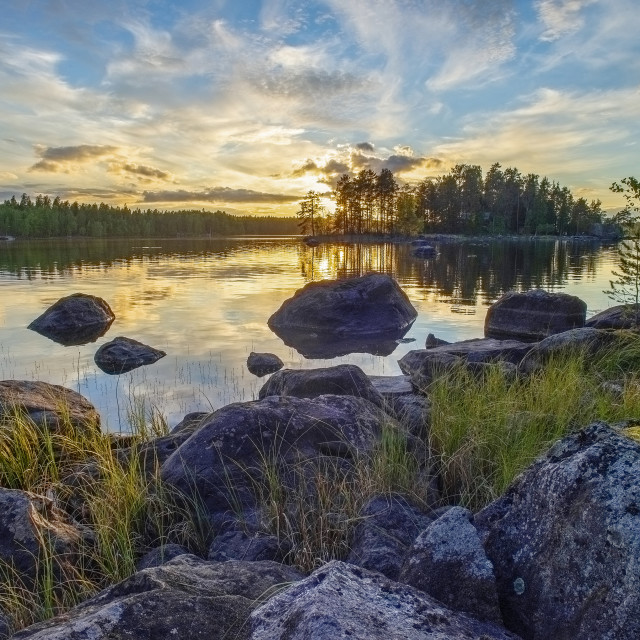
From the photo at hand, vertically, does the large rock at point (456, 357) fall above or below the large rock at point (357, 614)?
below

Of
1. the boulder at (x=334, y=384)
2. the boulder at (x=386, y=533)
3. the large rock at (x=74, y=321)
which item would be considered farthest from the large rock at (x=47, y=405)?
the large rock at (x=74, y=321)

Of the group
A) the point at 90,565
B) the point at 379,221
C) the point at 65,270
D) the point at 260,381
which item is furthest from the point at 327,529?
the point at 379,221

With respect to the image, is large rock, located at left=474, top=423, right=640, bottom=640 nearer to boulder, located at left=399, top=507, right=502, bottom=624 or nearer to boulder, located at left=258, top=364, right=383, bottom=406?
boulder, located at left=399, top=507, right=502, bottom=624

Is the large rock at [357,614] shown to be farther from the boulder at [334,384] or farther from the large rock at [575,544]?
the boulder at [334,384]

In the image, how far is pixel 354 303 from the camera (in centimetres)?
2072

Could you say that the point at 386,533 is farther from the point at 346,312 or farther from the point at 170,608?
the point at 346,312

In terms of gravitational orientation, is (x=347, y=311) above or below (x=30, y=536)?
below

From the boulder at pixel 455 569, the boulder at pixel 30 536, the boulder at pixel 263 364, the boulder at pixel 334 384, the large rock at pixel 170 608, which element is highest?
the boulder at pixel 455 569

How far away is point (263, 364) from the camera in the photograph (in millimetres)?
14344

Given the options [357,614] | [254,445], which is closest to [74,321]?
[254,445]

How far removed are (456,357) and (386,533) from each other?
22.8 ft

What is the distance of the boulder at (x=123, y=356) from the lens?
14531 mm

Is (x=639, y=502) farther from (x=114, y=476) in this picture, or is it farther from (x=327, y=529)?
(x=114, y=476)

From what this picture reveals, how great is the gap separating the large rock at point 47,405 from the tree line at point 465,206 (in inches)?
4169
